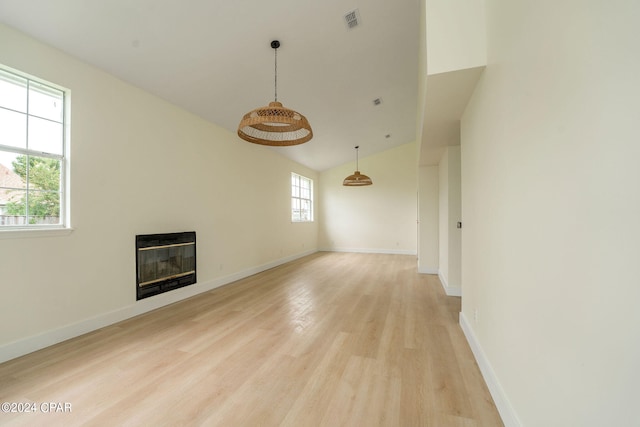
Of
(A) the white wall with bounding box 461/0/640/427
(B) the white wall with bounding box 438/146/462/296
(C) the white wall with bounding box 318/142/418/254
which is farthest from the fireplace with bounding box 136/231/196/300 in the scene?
(C) the white wall with bounding box 318/142/418/254

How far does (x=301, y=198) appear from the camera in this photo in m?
8.41

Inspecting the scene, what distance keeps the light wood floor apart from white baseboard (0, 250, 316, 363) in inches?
3.6

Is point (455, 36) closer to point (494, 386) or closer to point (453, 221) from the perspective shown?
point (494, 386)

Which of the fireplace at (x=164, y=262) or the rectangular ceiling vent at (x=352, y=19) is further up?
the rectangular ceiling vent at (x=352, y=19)

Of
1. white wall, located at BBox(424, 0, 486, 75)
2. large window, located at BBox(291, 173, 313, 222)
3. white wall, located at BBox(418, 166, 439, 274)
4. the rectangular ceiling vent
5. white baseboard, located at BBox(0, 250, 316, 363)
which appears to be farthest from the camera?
large window, located at BBox(291, 173, 313, 222)

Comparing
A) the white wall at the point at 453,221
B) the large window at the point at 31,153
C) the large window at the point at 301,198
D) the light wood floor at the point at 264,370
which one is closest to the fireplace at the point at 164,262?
the light wood floor at the point at 264,370

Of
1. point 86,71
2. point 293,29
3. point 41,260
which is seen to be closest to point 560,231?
point 293,29

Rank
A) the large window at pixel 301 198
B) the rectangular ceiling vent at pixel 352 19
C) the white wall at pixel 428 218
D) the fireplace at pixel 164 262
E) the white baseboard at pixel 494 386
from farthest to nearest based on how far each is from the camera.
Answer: the large window at pixel 301 198
the white wall at pixel 428 218
the fireplace at pixel 164 262
the rectangular ceiling vent at pixel 352 19
the white baseboard at pixel 494 386

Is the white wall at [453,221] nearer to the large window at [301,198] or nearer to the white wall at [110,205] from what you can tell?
the white wall at [110,205]

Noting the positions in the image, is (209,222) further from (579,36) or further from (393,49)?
(579,36)

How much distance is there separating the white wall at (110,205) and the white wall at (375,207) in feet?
15.5

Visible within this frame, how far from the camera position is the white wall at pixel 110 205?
2432 mm

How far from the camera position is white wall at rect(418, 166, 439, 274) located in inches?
220

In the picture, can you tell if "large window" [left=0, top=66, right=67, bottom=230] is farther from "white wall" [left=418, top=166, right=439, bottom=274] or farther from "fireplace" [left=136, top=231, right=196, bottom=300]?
"white wall" [left=418, top=166, right=439, bottom=274]
